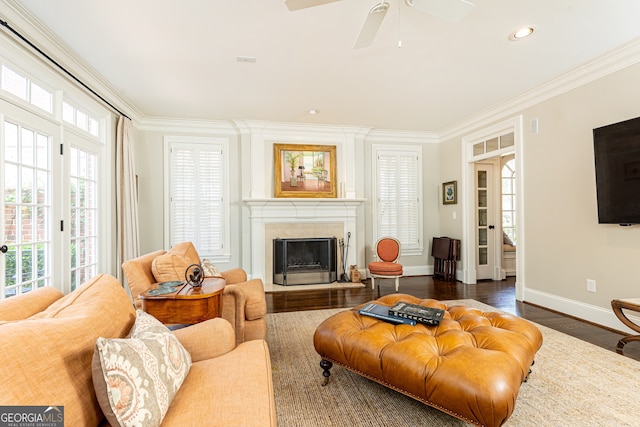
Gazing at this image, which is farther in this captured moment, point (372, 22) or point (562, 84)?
point (562, 84)

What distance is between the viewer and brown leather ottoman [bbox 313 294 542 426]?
1326mm

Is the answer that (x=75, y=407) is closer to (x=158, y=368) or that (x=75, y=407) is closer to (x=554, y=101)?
(x=158, y=368)

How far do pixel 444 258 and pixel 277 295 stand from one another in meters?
2.95

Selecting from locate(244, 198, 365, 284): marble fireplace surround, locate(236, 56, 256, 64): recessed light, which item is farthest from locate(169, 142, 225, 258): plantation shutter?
locate(236, 56, 256, 64): recessed light

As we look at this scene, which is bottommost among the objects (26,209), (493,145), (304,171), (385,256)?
(385,256)

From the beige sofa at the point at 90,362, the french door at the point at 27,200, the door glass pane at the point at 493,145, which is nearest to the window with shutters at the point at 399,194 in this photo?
the door glass pane at the point at 493,145

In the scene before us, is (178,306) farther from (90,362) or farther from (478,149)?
(478,149)

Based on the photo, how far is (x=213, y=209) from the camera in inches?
197

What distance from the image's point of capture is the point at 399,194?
18.6 feet

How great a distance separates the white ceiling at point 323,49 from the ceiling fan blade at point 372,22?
8.8 inches

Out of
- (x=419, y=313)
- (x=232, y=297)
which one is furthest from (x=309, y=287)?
(x=419, y=313)

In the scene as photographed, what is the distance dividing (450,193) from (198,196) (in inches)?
172

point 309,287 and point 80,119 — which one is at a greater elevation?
point 80,119

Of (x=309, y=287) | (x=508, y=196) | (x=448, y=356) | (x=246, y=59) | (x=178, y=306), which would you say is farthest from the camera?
(x=508, y=196)
